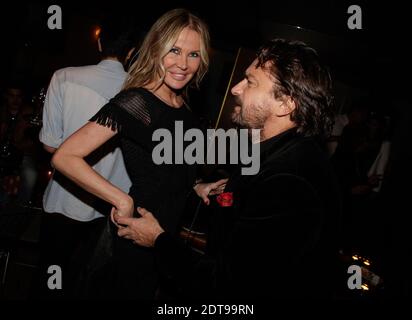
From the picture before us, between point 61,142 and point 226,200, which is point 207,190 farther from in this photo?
point 61,142

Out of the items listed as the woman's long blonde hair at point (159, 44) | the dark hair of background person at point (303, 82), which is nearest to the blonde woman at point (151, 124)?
the woman's long blonde hair at point (159, 44)

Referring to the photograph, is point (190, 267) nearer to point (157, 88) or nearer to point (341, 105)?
point (157, 88)

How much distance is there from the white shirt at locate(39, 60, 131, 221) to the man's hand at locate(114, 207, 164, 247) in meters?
0.69

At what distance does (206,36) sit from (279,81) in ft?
1.92

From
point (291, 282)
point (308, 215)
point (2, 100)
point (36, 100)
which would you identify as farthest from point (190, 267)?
point (2, 100)

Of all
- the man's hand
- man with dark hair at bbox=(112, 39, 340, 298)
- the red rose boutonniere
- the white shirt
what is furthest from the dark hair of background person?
the white shirt

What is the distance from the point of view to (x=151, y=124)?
1.70 metres

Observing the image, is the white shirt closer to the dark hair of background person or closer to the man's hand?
the man's hand

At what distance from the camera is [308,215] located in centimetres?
124

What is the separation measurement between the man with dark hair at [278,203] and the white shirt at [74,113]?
706 mm

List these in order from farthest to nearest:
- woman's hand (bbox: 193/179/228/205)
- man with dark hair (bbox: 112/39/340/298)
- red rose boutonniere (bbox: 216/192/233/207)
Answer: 1. woman's hand (bbox: 193/179/228/205)
2. red rose boutonniere (bbox: 216/192/233/207)
3. man with dark hair (bbox: 112/39/340/298)

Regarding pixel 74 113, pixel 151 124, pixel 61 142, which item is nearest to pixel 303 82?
pixel 151 124

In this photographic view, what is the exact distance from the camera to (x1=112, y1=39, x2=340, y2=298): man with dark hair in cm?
123

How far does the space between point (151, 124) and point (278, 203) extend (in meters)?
0.79
